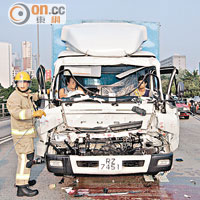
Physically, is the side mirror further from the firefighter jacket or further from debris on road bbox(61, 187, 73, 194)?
the firefighter jacket

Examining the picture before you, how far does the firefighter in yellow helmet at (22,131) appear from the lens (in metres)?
4.52

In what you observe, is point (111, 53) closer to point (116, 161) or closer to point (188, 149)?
point (116, 161)

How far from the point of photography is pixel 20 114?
446cm

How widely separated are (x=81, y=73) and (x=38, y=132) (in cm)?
160

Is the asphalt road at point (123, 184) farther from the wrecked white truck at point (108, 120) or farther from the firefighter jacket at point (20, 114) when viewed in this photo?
the firefighter jacket at point (20, 114)

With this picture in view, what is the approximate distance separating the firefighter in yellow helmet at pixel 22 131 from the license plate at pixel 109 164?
122 centimetres

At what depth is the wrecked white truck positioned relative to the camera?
427 cm

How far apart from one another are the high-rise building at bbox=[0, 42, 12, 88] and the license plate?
516ft

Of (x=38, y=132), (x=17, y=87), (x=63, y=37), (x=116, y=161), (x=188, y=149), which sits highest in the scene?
(x=63, y=37)

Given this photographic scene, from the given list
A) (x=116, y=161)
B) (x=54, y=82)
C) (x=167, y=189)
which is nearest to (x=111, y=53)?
(x=54, y=82)

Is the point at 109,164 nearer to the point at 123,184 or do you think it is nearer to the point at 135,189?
the point at 135,189

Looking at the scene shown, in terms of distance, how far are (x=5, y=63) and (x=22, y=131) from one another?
168 metres

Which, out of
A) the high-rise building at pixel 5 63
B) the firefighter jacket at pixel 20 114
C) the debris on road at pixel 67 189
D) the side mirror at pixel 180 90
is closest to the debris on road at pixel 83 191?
the debris on road at pixel 67 189

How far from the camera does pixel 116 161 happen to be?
4188mm
